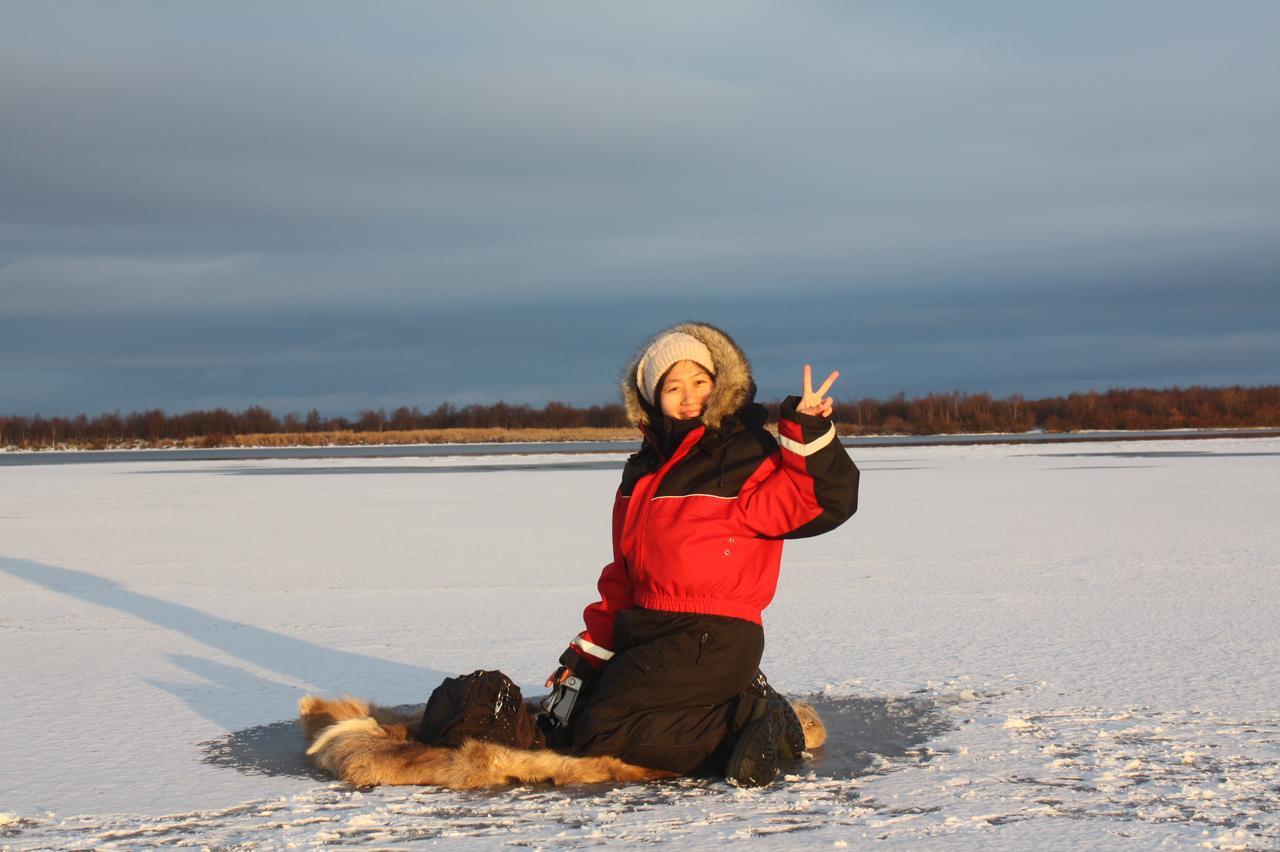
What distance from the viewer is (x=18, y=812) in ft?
10.9

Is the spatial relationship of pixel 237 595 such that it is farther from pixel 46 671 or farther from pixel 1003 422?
pixel 1003 422

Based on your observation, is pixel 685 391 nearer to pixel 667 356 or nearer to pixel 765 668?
pixel 667 356

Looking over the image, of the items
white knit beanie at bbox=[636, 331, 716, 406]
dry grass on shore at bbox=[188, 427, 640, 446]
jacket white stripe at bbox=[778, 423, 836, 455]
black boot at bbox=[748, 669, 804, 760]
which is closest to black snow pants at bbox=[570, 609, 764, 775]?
black boot at bbox=[748, 669, 804, 760]

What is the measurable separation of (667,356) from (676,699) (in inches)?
42.2

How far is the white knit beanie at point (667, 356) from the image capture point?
400cm

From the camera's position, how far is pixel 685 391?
4000 millimetres

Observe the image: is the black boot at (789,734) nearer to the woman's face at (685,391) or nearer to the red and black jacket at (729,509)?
the red and black jacket at (729,509)

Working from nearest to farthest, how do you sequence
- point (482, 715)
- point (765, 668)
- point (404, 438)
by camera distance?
point (482, 715), point (765, 668), point (404, 438)

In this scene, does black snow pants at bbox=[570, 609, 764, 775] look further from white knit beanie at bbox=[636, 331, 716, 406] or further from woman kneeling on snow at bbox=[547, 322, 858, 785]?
white knit beanie at bbox=[636, 331, 716, 406]

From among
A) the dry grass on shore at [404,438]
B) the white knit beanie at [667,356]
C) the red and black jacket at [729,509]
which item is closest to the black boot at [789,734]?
the red and black jacket at [729,509]

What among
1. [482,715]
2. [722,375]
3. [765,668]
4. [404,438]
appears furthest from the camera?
[404,438]

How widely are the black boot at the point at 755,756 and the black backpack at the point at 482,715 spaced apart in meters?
0.64

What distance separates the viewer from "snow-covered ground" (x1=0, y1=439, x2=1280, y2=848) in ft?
10.6

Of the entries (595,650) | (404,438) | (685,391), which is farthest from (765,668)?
(404,438)
